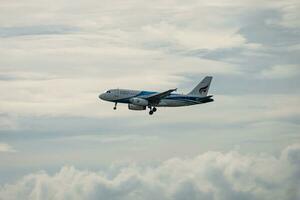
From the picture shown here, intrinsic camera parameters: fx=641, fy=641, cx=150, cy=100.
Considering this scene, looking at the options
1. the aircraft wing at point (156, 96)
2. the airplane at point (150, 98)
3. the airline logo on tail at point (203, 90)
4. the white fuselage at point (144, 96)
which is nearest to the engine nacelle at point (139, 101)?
the airplane at point (150, 98)

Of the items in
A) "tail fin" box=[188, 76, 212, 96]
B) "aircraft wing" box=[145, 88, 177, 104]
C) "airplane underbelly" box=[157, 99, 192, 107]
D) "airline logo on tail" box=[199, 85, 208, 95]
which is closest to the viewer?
"aircraft wing" box=[145, 88, 177, 104]

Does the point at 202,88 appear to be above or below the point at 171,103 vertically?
above

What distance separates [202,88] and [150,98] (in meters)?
24.1

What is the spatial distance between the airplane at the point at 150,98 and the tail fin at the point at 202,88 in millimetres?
4246

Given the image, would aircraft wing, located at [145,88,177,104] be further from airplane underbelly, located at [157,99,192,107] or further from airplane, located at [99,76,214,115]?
airplane underbelly, located at [157,99,192,107]

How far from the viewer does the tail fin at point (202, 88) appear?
169712 mm

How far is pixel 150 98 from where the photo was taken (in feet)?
500

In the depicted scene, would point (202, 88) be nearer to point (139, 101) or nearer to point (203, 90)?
point (203, 90)

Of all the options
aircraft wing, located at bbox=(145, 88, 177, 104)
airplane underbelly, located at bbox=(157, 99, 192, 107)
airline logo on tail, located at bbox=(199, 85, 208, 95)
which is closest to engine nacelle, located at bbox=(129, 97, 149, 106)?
aircraft wing, located at bbox=(145, 88, 177, 104)

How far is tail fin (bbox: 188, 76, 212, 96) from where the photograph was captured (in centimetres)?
16971

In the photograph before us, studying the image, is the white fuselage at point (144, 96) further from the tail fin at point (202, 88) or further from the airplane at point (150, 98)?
the tail fin at point (202, 88)

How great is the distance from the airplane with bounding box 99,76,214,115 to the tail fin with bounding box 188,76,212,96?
13.9 ft

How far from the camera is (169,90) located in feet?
491

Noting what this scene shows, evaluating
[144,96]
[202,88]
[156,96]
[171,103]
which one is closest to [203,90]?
[202,88]
